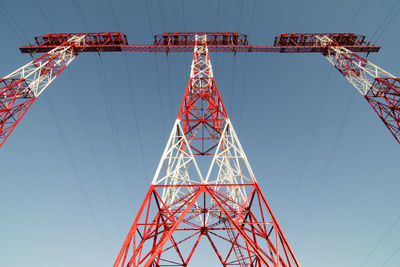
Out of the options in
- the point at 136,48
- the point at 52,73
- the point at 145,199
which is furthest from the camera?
the point at 136,48

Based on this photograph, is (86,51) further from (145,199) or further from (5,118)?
(145,199)

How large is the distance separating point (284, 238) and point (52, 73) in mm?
20718

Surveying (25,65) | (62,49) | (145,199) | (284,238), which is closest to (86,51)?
(62,49)

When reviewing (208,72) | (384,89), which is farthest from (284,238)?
(384,89)

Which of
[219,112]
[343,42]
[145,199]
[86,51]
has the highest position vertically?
[343,42]

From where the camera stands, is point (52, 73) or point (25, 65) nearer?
point (25, 65)

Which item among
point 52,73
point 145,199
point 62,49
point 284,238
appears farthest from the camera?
point 62,49

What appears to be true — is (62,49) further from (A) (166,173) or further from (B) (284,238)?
(B) (284,238)

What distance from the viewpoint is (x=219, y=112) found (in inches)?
540

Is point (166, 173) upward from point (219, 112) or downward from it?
downward

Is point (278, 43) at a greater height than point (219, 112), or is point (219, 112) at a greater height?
point (278, 43)

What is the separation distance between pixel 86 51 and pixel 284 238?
27.2m

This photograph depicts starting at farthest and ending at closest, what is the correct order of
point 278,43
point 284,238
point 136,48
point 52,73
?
point 278,43 → point 136,48 → point 52,73 → point 284,238

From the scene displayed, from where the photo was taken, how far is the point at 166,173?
10977mm
